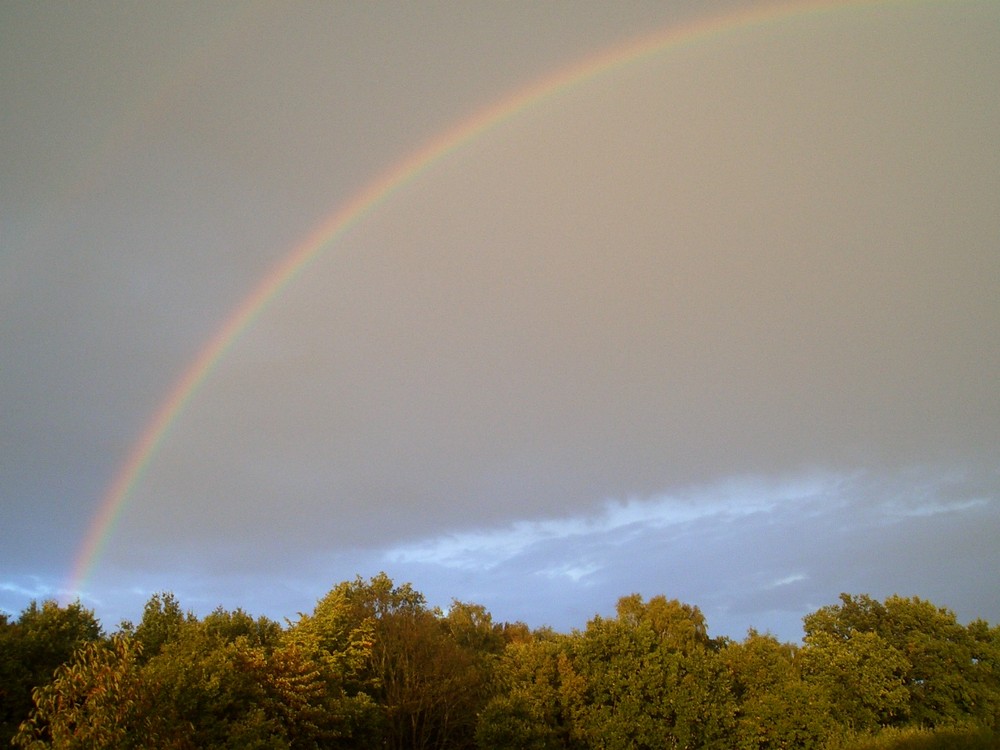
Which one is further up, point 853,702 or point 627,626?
point 627,626

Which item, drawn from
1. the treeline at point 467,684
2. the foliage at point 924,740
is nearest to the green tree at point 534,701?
the treeline at point 467,684

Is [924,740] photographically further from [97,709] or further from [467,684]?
[97,709]

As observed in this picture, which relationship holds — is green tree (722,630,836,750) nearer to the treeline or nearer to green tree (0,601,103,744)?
the treeline

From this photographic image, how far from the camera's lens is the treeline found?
82.4 ft

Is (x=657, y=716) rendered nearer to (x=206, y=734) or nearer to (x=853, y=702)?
(x=853, y=702)

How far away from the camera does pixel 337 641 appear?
43625 mm

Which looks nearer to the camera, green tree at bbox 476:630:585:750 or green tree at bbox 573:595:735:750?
green tree at bbox 476:630:585:750

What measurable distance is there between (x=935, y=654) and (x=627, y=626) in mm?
34291

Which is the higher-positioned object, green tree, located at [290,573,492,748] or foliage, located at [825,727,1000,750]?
green tree, located at [290,573,492,748]

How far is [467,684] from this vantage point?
53875mm

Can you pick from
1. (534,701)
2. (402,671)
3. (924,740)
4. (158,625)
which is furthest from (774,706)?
(158,625)

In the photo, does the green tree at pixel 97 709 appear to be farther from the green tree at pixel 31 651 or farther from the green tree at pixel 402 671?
the green tree at pixel 402 671

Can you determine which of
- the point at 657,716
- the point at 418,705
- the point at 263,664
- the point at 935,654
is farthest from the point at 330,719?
the point at 935,654

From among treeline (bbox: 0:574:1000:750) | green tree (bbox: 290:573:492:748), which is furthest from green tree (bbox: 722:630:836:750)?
green tree (bbox: 290:573:492:748)
